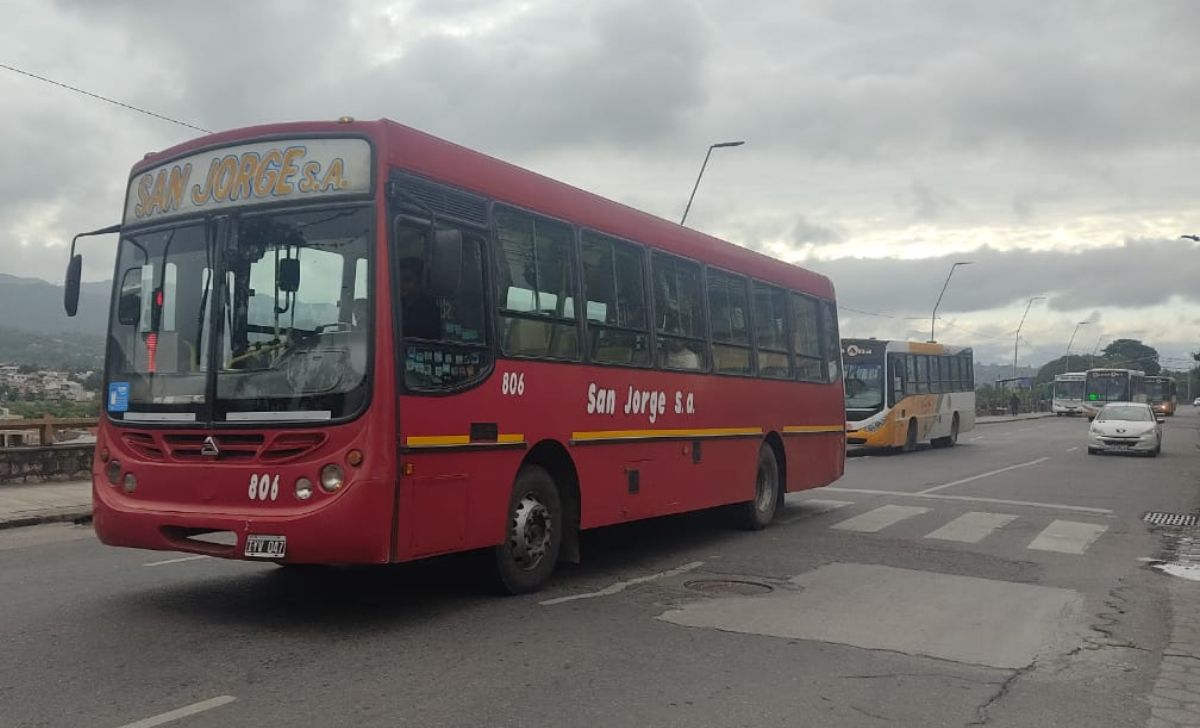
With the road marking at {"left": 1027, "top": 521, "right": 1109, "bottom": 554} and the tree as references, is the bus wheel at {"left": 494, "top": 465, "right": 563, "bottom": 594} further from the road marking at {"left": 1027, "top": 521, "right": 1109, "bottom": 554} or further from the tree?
the tree

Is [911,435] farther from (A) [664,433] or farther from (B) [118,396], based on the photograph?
(B) [118,396]

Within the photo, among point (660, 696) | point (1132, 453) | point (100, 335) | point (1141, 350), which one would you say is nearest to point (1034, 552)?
point (660, 696)

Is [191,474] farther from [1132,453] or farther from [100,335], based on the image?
[1132,453]

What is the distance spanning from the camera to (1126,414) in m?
29.1

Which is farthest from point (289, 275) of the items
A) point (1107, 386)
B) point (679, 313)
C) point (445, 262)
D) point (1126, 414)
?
point (1107, 386)

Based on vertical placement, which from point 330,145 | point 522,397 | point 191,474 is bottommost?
point 191,474

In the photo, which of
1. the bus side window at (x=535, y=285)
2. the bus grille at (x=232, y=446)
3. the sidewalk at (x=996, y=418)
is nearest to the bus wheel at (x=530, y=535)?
the bus side window at (x=535, y=285)

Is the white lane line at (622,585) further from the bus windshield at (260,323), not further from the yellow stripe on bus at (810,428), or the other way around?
the yellow stripe on bus at (810,428)

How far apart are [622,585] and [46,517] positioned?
8.29 metres

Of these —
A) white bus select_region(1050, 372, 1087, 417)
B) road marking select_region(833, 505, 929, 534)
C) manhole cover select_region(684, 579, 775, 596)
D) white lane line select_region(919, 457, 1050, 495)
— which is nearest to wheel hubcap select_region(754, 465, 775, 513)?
road marking select_region(833, 505, 929, 534)

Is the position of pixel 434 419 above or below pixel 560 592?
above

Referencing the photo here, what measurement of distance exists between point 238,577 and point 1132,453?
2753 centimetres

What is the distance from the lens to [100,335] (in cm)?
799

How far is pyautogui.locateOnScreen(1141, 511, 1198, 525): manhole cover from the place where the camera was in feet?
46.9
